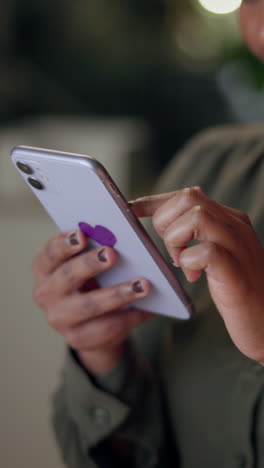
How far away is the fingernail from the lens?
521 millimetres

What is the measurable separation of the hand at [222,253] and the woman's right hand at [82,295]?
11cm

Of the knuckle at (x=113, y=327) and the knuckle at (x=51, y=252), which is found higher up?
the knuckle at (x=51, y=252)

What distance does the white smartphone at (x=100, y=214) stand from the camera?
431 mm

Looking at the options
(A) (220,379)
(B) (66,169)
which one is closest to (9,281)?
(A) (220,379)

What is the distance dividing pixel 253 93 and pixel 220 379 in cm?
153

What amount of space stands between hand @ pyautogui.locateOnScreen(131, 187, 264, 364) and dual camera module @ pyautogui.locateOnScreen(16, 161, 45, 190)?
126 millimetres

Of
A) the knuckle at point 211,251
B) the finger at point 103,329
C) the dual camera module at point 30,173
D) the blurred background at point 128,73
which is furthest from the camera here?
the blurred background at point 128,73

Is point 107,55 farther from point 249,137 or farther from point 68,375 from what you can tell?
point 68,375

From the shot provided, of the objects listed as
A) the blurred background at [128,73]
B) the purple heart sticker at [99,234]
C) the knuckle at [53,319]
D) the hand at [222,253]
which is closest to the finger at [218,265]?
the hand at [222,253]

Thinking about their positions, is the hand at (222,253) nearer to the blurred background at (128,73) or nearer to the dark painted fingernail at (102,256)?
the dark painted fingernail at (102,256)

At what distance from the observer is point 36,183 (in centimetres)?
50

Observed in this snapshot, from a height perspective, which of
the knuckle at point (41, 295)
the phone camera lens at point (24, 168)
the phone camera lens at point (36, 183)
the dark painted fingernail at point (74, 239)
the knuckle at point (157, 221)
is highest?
the phone camera lens at point (24, 168)

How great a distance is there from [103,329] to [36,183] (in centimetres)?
18

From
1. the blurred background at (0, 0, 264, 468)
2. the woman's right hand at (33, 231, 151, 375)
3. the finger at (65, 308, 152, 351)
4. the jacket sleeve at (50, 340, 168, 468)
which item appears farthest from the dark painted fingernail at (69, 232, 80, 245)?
the blurred background at (0, 0, 264, 468)
